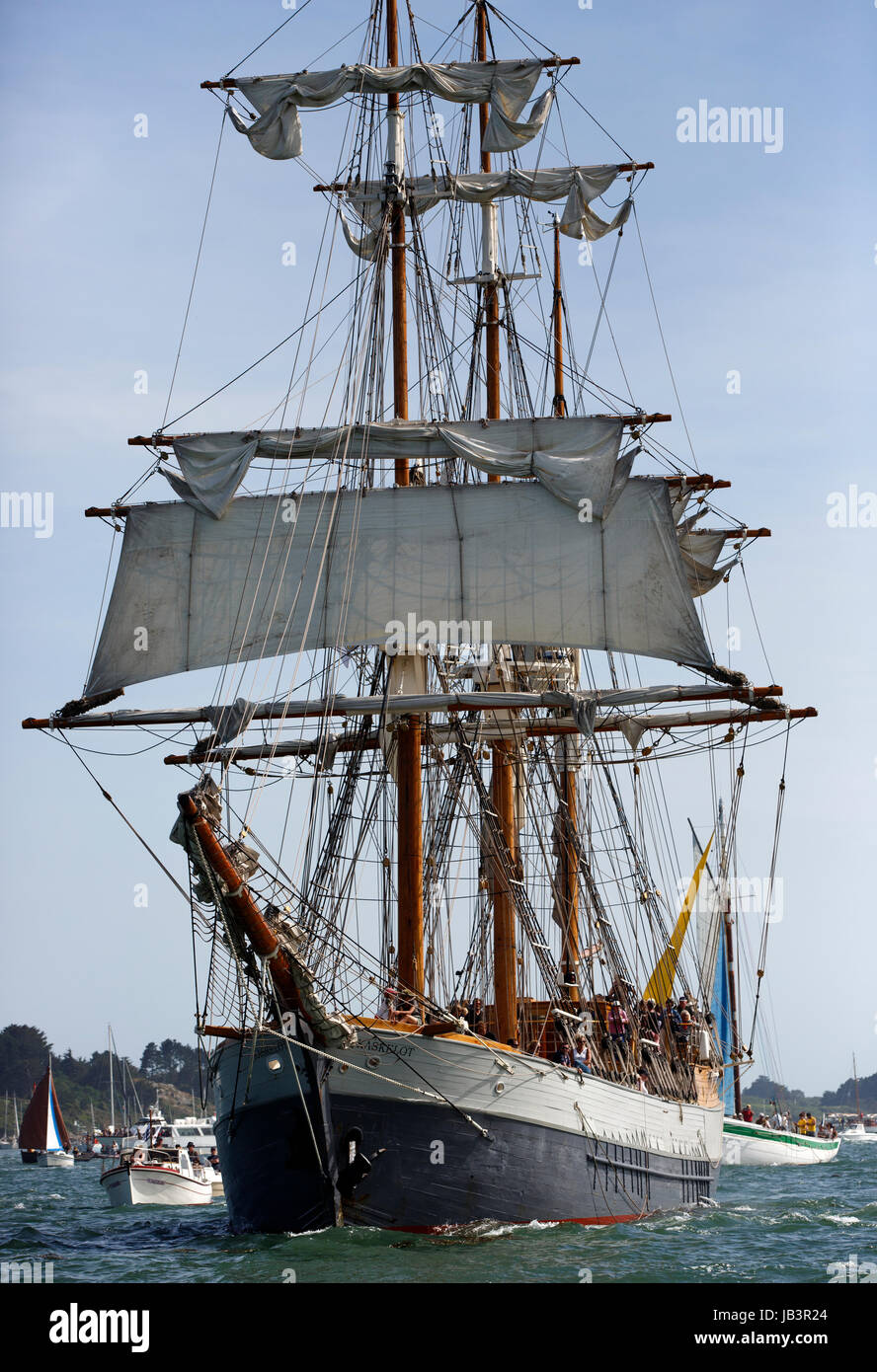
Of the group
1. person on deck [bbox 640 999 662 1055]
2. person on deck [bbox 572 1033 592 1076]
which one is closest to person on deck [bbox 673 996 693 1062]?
person on deck [bbox 640 999 662 1055]

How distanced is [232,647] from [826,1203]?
19.0 metres

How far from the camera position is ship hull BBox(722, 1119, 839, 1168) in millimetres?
63531

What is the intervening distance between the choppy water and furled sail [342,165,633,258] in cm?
2018

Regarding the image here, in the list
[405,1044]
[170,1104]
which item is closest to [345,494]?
[405,1044]

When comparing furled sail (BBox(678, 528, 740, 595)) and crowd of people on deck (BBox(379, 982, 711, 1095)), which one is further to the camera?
furled sail (BBox(678, 528, 740, 595))

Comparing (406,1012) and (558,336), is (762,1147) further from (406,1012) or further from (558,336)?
(406,1012)

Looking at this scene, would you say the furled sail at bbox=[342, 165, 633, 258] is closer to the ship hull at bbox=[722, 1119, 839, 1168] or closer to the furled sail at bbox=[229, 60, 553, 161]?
the furled sail at bbox=[229, 60, 553, 161]

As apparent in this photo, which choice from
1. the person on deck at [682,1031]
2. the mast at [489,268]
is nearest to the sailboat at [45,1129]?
the person on deck at [682,1031]

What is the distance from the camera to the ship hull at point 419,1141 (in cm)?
2389

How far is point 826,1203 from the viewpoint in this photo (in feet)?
127

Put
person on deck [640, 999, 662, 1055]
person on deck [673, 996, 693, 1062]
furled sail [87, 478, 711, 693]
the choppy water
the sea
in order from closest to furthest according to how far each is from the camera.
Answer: the sea → the choppy water → person on deck [640, 999, 662, 1055] → furled sail [87, 478, 711, 693] → person on deck [673, 996, 693, 1062]

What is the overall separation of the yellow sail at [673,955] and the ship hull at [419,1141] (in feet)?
33.2
